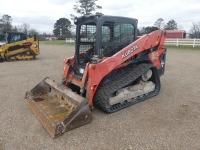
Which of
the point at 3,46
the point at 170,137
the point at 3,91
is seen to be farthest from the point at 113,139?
the point at 3,46

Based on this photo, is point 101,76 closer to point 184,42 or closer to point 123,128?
point 123,128

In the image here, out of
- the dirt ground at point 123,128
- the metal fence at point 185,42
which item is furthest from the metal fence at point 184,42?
the dirt ground at point 123,128

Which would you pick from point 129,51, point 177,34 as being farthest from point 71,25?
point 129,51

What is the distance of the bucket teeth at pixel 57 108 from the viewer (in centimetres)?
349

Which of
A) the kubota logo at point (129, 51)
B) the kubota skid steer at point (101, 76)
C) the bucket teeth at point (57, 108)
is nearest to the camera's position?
the bucket teeth at point (57, 108)

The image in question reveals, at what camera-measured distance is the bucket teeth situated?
3494 millimetres

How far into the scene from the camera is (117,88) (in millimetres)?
4316

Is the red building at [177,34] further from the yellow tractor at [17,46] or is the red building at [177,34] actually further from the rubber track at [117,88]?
the rubber track at [117,88]

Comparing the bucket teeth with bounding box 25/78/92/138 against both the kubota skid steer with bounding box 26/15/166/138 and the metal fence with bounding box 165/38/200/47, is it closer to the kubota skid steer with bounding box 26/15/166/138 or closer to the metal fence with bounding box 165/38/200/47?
the kubota skid steer with bounding box 26/15/166/138

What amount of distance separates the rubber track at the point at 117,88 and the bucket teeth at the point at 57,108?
469 mm

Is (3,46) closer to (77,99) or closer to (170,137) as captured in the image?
(77,99)

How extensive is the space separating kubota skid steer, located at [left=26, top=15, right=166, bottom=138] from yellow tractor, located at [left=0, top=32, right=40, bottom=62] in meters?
9.14

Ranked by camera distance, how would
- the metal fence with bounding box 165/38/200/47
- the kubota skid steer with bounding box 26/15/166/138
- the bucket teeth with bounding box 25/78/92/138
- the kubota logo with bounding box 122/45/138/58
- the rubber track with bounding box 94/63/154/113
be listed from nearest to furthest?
the bucket teeth with bounding box 25/78/92/138, the kubota skid steer with bounding box 26/15/166/138, the rubber track with bounding box 94/63/154/113, the kubota logo with bounding box 122/45/138/58, the metal fence with bounding box 165/38/200/47

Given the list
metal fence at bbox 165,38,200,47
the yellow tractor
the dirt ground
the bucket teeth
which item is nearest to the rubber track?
the dirt ground
